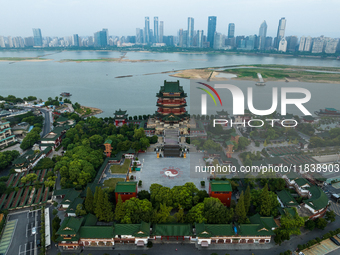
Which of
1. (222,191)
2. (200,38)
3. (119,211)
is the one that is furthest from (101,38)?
(222,191)

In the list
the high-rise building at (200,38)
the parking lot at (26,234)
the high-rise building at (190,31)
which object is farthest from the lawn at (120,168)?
the high-rise building at (190,31)

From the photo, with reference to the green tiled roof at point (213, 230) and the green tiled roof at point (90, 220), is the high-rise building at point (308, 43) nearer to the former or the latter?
the green tiled roof at point (213, 230)

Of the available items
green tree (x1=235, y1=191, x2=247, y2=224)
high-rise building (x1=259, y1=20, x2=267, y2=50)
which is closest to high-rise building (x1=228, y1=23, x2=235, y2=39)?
high-rise building (x1=259, y1=20, x2=267, y2=50)

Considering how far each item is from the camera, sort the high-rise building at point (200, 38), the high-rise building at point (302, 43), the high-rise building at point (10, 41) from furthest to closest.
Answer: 1. the high-rise building at point (200, 38)
2. the high-rise building at point (10, 41)
3. the high-rise building at point (302, 43)

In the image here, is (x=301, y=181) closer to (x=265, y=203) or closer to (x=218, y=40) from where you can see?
(x=265, y=203)

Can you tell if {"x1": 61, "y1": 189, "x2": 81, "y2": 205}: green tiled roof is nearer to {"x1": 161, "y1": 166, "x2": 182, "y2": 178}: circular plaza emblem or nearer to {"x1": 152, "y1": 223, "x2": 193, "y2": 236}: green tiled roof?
{"x1": 152, "y1": 223, "x2": 193, "y2": 236}: green tiled roof

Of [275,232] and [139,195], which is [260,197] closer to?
[275,232]
